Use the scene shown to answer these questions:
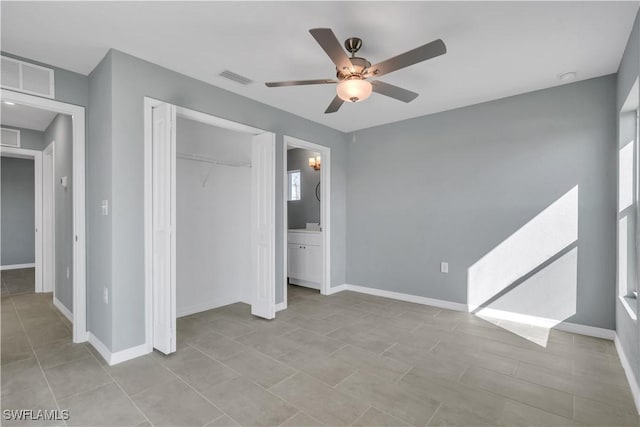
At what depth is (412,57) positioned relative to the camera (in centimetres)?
210

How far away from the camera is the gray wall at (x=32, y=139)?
15.5ft

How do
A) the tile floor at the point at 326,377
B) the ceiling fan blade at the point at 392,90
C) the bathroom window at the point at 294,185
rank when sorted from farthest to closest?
the bathroom window at the point at 294,185, the ceiling fan blade at the point at 392,90, the tile floor at the point at 326,377

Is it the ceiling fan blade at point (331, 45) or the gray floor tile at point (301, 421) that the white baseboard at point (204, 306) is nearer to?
the gray floor tile at point (301, 421)

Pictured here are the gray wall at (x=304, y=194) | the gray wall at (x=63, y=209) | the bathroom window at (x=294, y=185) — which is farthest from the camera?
the bathroom window at (x=294, y=185)

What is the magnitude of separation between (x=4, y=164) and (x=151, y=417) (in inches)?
328

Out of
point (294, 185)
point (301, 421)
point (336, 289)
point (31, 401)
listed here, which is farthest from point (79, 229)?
point (294, 185)

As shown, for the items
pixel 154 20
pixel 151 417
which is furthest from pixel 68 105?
pixel 151 417

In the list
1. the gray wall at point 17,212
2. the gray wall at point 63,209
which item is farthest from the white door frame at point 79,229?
the gray wall at point 17,212

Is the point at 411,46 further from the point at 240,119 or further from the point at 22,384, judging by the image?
the point at 22,384

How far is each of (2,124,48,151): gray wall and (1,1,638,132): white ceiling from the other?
2.77m

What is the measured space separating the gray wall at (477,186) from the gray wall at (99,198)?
11.3ft

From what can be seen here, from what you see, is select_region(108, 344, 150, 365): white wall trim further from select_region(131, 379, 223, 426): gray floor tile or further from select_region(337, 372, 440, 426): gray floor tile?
select_region(337, 372, 440, 426): gray floor tile

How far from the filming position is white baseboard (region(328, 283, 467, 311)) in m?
4.15

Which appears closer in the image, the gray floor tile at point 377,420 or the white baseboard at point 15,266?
the gray floor tile at point 377,420
